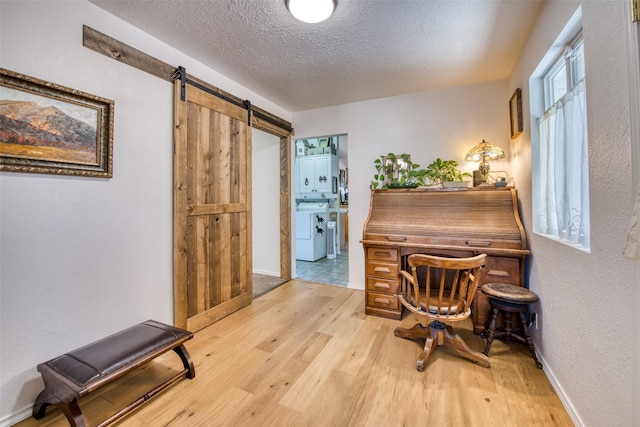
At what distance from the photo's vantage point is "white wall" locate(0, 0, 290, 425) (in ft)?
4.57

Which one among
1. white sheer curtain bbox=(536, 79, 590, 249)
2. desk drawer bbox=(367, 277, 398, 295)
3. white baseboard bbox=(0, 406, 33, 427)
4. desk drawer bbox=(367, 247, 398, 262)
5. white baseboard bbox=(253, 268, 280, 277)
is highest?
white sheer curtain bbox=(536, 79, 590, 249)

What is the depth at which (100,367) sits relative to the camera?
1320 millimetres

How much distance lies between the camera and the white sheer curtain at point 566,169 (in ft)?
4.59

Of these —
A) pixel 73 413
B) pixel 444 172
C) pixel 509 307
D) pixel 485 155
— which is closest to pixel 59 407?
pixel 73 413

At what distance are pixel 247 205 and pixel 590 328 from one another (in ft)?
9.29

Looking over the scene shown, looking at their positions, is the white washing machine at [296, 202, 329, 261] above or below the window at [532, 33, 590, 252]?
below

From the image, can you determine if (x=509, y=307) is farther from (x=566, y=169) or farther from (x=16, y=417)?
(x=16, y=417)

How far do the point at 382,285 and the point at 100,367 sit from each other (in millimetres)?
2183

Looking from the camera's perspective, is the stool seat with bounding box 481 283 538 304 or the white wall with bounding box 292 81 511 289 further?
the white wall with bounding box 292 81 511 289

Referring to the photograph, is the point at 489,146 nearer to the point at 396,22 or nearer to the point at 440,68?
the point at 440,68

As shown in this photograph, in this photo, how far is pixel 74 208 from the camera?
5.29 feet

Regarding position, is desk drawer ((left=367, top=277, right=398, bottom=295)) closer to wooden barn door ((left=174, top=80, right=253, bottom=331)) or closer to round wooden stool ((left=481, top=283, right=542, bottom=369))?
round wooden stool ((left=481, top=283, right=542, bottom=369))

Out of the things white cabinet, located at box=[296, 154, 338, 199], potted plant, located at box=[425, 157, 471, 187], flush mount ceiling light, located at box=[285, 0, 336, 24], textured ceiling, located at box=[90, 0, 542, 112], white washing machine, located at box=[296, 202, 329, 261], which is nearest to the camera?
flush mount ceiling light, located at box=[285, 0, 336, 24]

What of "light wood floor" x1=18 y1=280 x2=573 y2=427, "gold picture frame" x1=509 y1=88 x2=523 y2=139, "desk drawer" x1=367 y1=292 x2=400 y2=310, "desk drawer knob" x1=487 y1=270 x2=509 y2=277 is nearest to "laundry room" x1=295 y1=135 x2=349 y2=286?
"desk drawer" x1=367 y1=292 x2=400 y2=310
